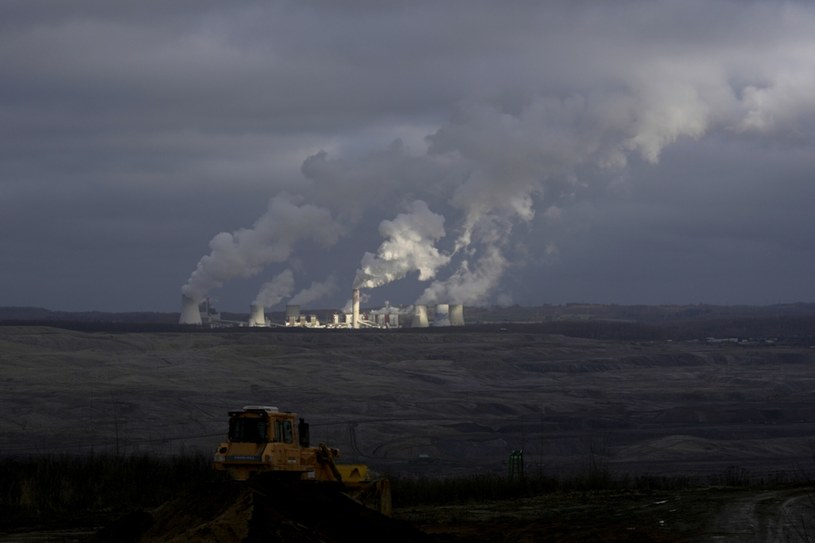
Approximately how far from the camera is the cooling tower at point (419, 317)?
516ft

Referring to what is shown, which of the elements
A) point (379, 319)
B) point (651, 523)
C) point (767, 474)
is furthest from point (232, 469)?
point (379, 319)

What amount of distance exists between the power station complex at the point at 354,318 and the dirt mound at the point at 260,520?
11758cm

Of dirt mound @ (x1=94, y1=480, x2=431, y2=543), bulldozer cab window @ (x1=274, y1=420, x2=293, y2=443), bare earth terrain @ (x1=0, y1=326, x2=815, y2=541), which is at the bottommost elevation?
bare earth terrain @ (x1=0, y1=326, x2=815, y2=541)

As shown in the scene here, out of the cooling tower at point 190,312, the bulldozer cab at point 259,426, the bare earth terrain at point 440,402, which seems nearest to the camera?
the bulldozer cab at point 259,426

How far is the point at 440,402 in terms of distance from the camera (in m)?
72.5

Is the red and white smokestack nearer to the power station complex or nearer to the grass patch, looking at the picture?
the power station complex

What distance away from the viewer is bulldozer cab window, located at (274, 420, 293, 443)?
23.4 m

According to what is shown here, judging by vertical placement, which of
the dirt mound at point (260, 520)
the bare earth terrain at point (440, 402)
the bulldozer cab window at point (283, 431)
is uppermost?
the bulldozer cab window at point (283, 431)

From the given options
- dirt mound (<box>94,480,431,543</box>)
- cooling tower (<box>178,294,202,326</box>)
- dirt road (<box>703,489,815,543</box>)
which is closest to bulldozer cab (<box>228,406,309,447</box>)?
dirt mound (<box>94,480,431,543</box>)

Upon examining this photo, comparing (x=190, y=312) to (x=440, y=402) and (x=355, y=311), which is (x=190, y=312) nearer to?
(x=355, y=311)

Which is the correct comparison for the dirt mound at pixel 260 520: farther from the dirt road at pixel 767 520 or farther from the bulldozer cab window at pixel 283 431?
the dirt road at pixel 767 520

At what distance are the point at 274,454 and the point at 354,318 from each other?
128m

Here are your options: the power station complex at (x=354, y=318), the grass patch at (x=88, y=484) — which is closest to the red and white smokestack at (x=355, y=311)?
the power station complex at (x=354, y=318)

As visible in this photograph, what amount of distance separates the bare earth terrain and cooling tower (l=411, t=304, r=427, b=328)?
119ft
